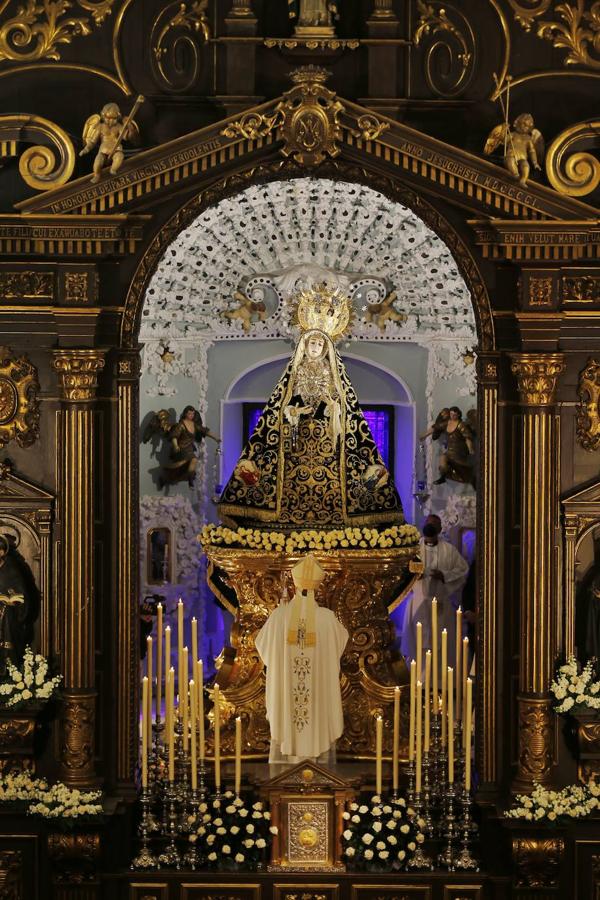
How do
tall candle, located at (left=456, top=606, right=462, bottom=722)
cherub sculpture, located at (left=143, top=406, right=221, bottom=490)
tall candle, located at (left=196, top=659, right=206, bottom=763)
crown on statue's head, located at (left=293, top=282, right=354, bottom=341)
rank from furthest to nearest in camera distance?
1. cherub sculpture, located at (left=143, top=406, right=221, bottom=490)
2. crown on statue's head, located at (left=293, top=282, right=354, bottom=341)
3. tall candle, located at (left=456, top=606, right=462, bottom=722)
4. tall candle, located at (left=196, top=659, right=206, bottom=763)

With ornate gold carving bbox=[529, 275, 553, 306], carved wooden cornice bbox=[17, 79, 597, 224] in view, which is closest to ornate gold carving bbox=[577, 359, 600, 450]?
ornate gold carving bbox=[529, 275, 553, 306]

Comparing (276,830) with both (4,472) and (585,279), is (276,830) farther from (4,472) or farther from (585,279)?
(585,279)

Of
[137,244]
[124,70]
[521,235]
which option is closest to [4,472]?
[137,244]

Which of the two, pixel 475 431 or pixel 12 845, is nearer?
pixel 12 845

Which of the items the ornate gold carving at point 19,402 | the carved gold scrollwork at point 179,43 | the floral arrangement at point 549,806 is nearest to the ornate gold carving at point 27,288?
the ornate gold carving at point 19,402

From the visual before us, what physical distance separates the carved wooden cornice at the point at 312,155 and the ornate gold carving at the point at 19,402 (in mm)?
1318

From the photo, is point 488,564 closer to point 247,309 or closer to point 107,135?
point 247,309

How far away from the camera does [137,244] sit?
55.8ft

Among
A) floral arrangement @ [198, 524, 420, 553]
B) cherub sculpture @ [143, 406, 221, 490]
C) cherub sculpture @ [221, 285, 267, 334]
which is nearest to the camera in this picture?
floral arrangement @ [198, 524, 420, 553]

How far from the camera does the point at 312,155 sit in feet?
55.0

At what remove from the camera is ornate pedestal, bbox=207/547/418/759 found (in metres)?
18.1

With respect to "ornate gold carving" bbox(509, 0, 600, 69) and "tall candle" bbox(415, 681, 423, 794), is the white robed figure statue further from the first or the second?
"ornate gold carving" bbox(509, 0, 600, 69)

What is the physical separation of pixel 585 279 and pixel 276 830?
202 inches

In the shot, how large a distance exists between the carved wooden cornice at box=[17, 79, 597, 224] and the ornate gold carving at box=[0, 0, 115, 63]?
4.00 feet
